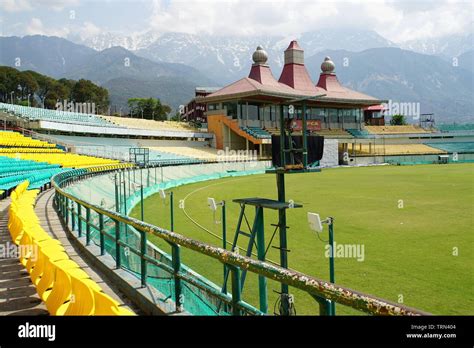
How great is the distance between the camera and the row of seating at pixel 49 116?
1780 inches

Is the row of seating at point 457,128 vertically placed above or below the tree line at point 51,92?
below

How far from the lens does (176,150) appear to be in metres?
55.8

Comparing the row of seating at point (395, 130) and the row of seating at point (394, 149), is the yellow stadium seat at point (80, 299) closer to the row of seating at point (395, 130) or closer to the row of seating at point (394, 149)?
the row of seating at point (394, 149)

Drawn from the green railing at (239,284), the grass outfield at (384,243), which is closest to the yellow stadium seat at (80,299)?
the green railing at (239,284)

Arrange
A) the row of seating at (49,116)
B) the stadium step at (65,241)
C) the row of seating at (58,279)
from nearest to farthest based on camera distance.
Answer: the row of seating at (58,279)
the stadium step at (65,241)
the row of seating at (49,116)

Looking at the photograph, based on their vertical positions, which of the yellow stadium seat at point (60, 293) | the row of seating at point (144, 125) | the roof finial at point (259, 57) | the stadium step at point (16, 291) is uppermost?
the roof finial at point (259, 57)

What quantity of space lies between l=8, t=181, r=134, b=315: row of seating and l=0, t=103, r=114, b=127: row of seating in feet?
138

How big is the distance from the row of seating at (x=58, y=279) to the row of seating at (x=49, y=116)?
42023 millimetres

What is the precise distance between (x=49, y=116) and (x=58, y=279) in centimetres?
4833

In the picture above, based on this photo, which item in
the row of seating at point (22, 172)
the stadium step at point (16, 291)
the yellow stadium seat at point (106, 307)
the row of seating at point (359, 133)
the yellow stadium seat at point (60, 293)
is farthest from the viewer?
the row of seating at point (359, 133)

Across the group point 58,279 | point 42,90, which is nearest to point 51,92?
point 42,90

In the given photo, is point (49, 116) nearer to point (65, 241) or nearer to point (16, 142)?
point (16, 142)

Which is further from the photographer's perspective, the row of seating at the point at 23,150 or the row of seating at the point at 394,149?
the row of seating at the point at 394,149

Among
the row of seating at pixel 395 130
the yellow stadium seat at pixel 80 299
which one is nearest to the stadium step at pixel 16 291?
the yellow stadium seat at pixel 80 299
